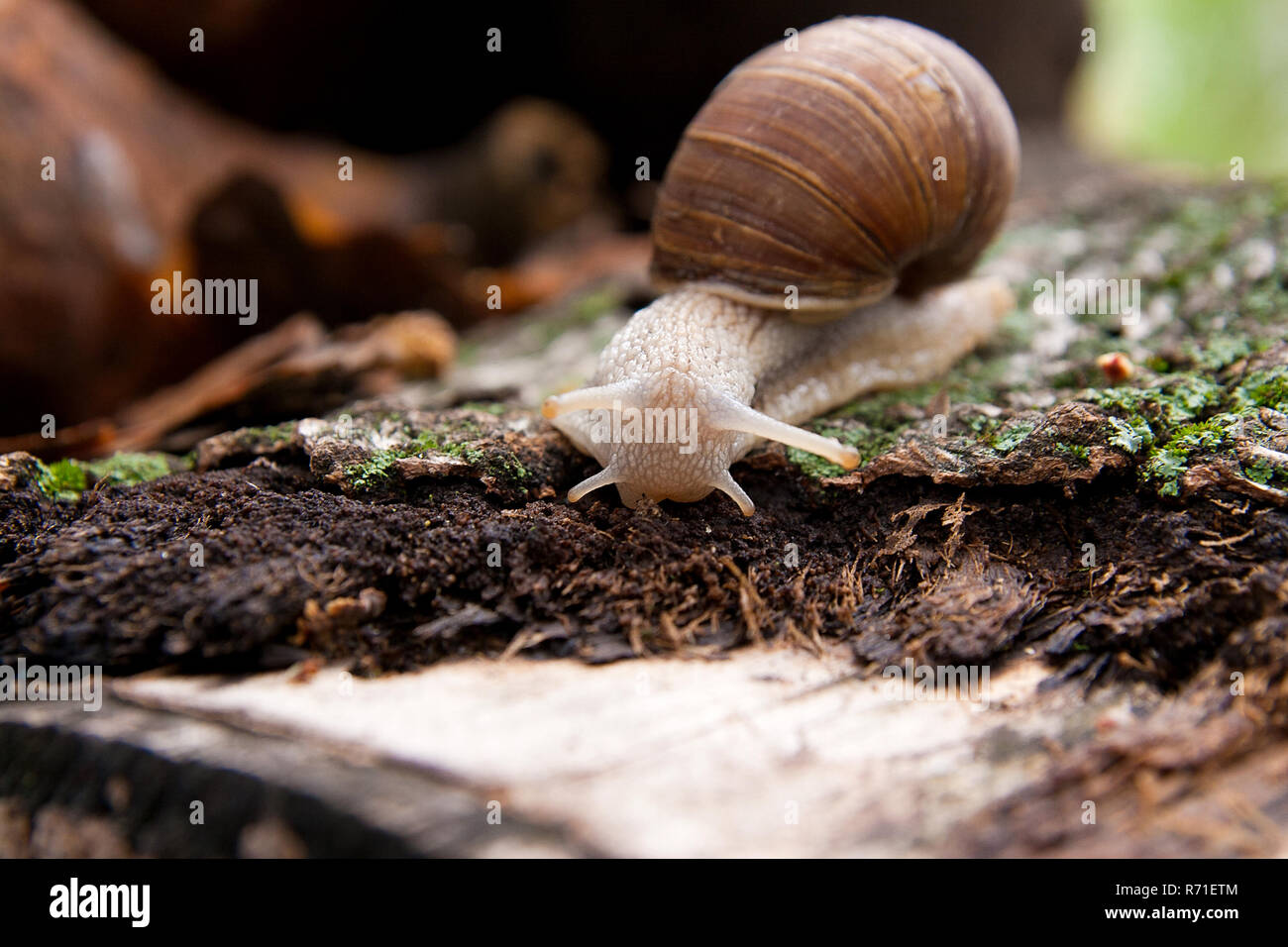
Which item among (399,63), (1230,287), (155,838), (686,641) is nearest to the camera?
(155,838)

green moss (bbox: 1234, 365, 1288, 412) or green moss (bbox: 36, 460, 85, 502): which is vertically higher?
green moss (bbox: 1234, 365, 1288, 412)

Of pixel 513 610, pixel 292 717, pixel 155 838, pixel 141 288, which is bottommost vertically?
pixel 155 838

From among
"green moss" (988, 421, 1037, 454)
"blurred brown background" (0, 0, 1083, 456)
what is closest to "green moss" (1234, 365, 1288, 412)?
"green moss" (988, 421, 1037, 454)

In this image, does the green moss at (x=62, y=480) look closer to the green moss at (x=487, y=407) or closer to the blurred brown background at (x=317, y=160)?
the blurred brown background at (x=317, y=160)

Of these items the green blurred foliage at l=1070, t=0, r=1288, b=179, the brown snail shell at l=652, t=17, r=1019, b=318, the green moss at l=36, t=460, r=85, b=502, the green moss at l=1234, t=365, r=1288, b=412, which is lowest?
the green moss at l=36, t=460, r=85, b=502

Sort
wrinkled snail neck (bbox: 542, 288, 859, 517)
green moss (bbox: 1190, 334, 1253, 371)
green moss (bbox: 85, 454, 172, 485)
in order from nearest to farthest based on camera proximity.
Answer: wrinkled snail neck (bbox: 542, 288, 859, 517) → green moss (bbox: 85, 454, 172, 485) → green moss (bbox: 1190, 334, 1253, 371)

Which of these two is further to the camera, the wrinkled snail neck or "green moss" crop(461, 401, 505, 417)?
"green moss" crop(461, 401, 505, 417)

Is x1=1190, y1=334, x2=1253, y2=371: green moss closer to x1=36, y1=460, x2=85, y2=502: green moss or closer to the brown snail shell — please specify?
the brown snail shell
